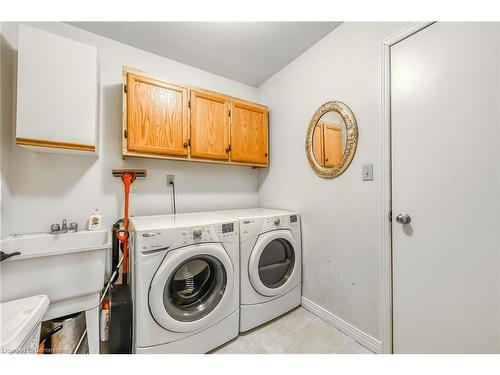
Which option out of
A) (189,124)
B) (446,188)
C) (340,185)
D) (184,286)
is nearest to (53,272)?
(184,286)

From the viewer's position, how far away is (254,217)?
5.49ft

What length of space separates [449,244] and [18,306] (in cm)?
241

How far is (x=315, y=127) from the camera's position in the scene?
1830 millimetres

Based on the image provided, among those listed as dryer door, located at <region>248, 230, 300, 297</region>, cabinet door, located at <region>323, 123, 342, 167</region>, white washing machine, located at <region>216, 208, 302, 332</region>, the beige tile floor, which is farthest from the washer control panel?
cabinet door, located at <region>323, 123, 342, 167</region>

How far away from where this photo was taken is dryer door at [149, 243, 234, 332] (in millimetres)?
1207

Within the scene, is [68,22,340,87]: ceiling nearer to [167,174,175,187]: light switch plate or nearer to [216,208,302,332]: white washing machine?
[167,174,175,187]: light switch plate

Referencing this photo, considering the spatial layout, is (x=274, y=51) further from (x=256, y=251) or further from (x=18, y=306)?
(x=18, y=306)

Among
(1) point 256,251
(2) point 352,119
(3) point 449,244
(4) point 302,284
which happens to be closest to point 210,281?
(1) point 256,251

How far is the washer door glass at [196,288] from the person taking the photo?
1.33 metres

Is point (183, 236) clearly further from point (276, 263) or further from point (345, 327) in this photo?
point (345, 327)

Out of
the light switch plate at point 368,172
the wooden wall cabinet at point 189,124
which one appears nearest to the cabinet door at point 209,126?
the wooden wall cabinet at point 189,124

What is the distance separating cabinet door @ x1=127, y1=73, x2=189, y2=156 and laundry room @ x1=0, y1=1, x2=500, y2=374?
13 millimetres

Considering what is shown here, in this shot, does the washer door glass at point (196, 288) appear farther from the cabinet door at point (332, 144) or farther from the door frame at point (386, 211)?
the cabinet door at point (332, 144)

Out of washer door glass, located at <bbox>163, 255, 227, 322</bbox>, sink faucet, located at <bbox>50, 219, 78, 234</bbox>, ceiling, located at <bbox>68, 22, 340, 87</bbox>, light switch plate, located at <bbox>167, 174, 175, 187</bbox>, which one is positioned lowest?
washer door glass, located at <bbox>163, 255, 227, 322</bbox>
